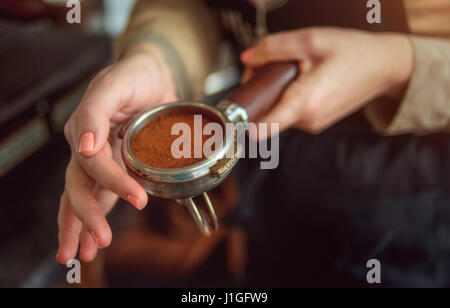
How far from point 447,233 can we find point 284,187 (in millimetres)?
294

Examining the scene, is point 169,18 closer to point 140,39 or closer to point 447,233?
point 140,39

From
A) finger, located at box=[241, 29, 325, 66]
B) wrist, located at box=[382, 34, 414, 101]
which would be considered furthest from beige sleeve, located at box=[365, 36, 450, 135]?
finger, located at box=[241, 29, 325, 66]

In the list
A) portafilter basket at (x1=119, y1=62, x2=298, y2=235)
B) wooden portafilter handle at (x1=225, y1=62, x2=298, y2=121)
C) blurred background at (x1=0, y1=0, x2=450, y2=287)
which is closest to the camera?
portafilter basket at (x1=119, y1=62, x2=298, y2=235)

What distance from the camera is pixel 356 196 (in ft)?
2.43

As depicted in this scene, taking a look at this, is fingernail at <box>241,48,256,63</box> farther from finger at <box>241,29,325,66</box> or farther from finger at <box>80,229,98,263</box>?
finger at <box>80,229,98,263</box>

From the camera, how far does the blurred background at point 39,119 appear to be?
2.07 ft

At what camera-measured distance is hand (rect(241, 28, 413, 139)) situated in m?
0.59

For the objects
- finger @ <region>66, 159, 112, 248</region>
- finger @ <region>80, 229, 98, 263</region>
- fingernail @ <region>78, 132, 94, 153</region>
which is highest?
fingernail @ <region>78, 132, 94, 153</region>

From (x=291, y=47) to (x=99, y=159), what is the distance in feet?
1.11

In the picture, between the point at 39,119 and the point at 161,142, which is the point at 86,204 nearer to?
the point at 161,142

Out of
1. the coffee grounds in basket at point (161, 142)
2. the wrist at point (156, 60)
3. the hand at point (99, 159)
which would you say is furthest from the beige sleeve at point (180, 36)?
the coffee grounds in basket at point (161, 142)

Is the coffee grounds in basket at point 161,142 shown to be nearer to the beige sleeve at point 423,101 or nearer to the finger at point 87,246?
the finger at point 87,246

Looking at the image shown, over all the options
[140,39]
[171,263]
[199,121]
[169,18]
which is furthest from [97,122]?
[171,263]

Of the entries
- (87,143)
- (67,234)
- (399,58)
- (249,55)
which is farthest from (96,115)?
(399,58)
